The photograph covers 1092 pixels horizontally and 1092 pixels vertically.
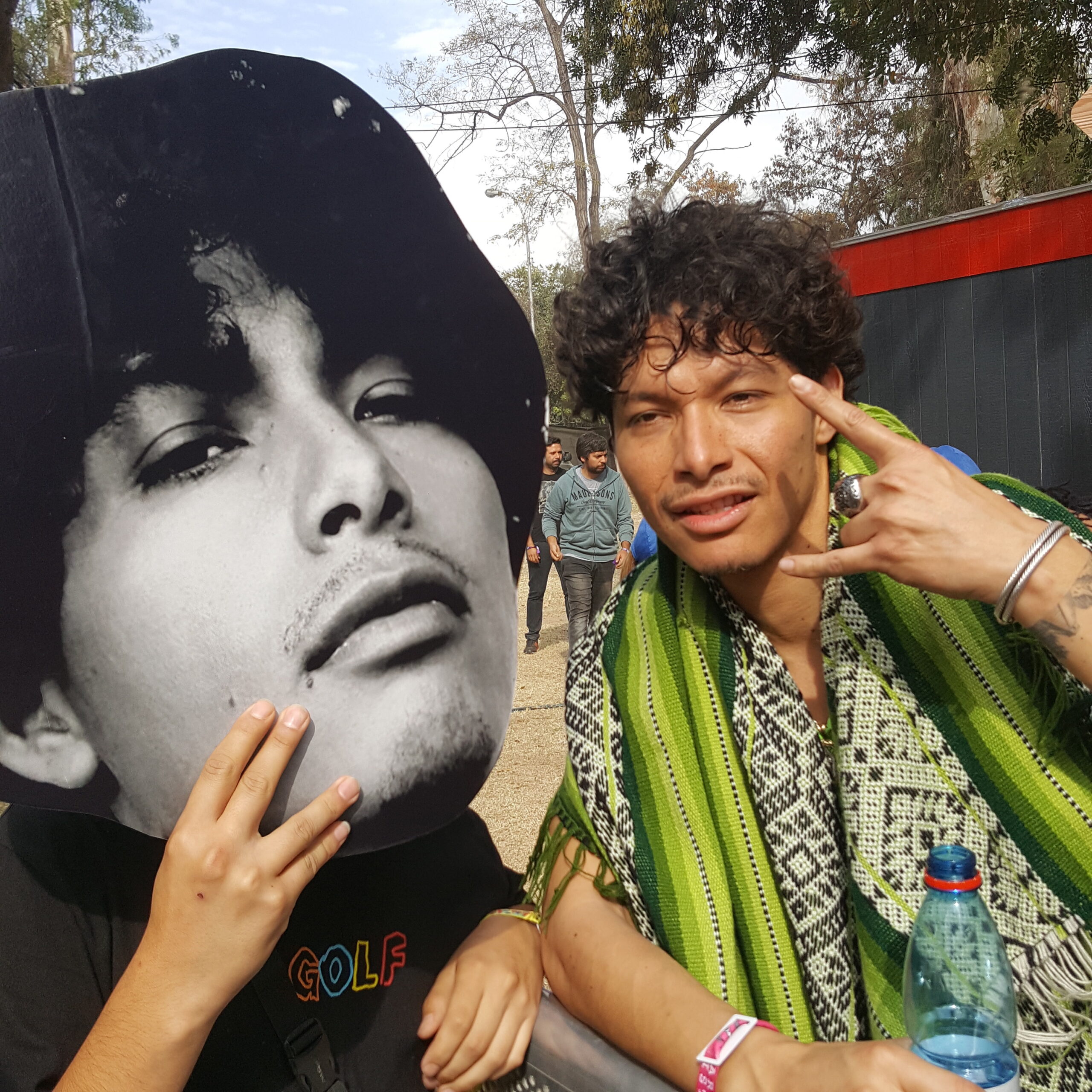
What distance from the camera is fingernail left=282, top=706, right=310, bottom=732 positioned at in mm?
983

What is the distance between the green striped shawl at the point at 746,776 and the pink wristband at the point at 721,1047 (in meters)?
0.15

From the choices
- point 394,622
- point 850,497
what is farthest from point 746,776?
point 394,622

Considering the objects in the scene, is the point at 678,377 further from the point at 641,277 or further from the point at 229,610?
the point at 229,610

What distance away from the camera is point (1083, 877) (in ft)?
3.81

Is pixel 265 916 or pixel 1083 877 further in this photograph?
pixel 1083 877

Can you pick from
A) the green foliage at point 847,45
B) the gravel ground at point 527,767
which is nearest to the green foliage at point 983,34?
the green foliage at point 847,45

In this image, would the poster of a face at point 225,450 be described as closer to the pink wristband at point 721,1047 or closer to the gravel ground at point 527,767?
the pink wristband at point 721,1047

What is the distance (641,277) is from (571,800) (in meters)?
0.77

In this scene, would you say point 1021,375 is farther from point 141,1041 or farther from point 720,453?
point 141,1041

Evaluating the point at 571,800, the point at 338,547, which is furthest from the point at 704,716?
the point at 338,547

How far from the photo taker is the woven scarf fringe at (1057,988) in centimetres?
114

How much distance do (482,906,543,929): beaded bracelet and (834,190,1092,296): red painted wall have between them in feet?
20.2

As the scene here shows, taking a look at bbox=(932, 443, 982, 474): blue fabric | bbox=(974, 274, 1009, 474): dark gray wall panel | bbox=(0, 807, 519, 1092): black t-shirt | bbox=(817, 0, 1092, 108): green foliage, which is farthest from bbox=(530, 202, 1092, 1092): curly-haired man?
bbox=(817, 0, 1092, 108): green foliage

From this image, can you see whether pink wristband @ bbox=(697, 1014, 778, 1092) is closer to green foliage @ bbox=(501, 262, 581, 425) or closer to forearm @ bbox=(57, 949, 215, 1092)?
forearm @ bbox=(57, 949, 215, 1092)
